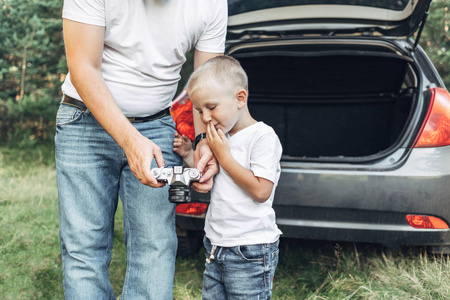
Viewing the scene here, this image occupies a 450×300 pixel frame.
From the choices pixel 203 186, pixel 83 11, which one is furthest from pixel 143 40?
pixel 203 186

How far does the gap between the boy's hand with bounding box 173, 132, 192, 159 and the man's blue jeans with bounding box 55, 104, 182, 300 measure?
22mm

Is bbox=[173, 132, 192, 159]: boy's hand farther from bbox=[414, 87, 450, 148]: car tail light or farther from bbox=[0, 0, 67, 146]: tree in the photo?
bbox=[0, 0, 67, 146]: tree

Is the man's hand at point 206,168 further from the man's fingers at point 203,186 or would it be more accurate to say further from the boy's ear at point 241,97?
the boy's ear at point 241,97

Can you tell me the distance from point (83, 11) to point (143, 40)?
22 centimetres

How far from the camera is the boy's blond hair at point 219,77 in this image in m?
1.55

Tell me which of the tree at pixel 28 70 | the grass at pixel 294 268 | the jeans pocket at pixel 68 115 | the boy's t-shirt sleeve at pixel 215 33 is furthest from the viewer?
the tree at pixel 28 70

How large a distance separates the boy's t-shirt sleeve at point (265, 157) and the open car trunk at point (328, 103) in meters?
1.62

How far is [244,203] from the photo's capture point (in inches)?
63.6

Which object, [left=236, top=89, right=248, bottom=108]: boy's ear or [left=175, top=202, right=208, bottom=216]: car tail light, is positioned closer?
[left=236, top=89, right=248, bottom=108]: boy's ear

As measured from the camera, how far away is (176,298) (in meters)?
2.29

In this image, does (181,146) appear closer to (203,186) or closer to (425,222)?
(203,186)

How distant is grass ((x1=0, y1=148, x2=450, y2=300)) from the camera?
222 cm

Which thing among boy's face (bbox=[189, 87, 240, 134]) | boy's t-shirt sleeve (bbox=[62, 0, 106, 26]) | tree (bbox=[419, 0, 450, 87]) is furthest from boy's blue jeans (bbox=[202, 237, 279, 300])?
tree (bbox=[419, 0, 450, 87])

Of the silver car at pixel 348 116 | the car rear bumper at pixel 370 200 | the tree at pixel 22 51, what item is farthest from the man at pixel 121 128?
the tree at pixel 22 51
